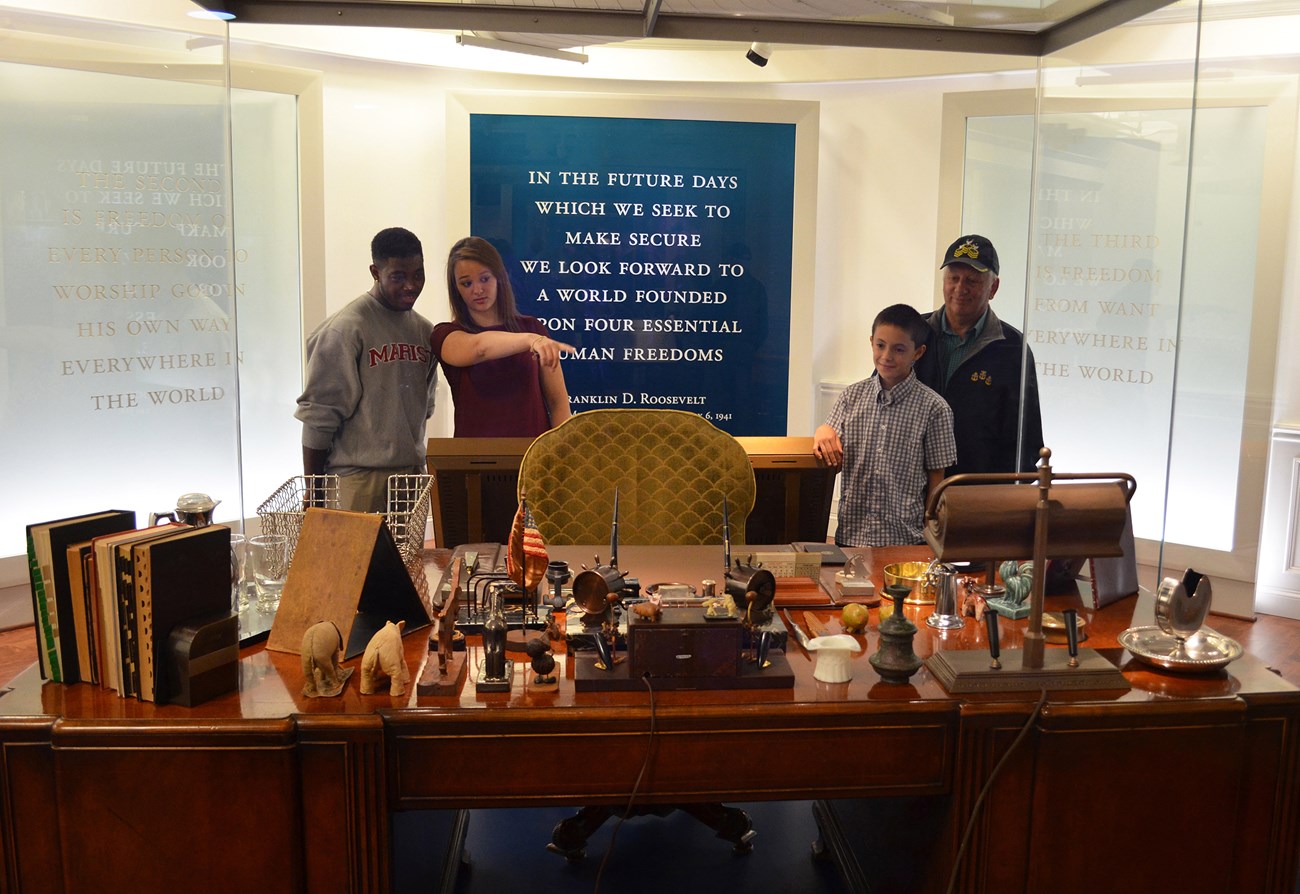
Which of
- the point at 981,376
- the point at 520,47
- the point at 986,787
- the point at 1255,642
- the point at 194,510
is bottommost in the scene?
the point at 1255,642

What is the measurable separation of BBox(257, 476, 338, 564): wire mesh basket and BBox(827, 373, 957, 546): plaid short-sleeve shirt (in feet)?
5.29

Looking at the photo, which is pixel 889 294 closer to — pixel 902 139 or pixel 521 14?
pixel 902 139

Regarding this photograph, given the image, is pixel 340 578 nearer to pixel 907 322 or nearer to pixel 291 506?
pixel 291 506

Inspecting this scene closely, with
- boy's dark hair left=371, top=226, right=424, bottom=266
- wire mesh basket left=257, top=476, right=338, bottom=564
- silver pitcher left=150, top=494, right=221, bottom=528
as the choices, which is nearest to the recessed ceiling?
boy's dark hair left=371, top=226, right=424, bottom=266

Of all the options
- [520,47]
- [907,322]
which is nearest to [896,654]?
[907,322]

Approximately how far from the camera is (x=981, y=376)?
164 inches

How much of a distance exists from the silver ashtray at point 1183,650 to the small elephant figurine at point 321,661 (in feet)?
5.06

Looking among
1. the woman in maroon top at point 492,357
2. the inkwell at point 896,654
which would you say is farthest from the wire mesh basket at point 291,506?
the woman in maroon top at point 492,357

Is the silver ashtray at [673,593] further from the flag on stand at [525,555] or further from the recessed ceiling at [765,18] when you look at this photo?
the recessed ceiling at [765,18]

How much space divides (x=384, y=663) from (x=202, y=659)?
0.32 meters

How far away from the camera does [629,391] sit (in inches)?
231

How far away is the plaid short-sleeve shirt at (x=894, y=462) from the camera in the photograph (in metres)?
3.58

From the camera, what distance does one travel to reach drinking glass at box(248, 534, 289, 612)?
97.1 inches

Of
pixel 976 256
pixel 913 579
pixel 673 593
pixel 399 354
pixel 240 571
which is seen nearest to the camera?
pixel 673 593
